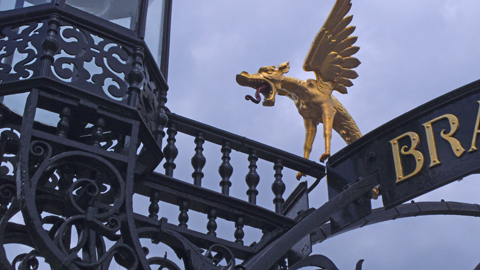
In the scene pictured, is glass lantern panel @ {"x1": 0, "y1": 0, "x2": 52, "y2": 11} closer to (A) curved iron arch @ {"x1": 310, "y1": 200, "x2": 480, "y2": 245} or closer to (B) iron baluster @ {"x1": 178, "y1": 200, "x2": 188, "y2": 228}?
(B) iron baluster @ {"x1": 178, "y1": 200, "x2": 188, "y2": 228}

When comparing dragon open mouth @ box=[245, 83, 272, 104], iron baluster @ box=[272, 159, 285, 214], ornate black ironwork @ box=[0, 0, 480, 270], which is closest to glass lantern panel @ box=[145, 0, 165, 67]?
ornate black ironwork @ box=[0, 0, 480, 270]

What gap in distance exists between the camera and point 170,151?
17.9 feet

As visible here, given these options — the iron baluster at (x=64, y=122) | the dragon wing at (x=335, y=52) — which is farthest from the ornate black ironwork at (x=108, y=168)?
the dragon wing at (x=335, y=52)

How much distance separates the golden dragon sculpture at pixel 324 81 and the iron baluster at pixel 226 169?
55 centimetres

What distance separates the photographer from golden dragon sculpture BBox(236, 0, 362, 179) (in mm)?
6191

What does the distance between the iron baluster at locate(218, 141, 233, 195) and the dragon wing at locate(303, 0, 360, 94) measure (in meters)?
1.05

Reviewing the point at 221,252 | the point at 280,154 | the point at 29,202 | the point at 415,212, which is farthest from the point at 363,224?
the point at 29,202

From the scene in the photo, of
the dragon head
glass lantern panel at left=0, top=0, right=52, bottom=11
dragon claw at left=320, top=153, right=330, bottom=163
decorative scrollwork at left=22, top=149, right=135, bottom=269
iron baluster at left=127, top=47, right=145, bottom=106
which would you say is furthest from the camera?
the dragon head

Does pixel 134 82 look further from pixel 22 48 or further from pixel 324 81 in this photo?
pixel 324 81

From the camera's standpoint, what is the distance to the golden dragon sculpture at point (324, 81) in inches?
244

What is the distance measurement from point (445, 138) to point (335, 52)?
1.36m

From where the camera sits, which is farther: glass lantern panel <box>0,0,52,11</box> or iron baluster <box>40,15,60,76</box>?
glass lantern panel <box>0,0,52,11</box>

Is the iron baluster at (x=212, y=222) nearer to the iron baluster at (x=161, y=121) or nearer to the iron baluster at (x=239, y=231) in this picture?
the iron baluster at (x=239, y=231)

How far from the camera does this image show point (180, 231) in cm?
507
